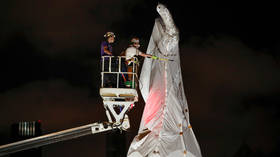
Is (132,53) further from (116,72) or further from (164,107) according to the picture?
(164,107)

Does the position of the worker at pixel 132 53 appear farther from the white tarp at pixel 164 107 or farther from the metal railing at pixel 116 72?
the white tarp at pixel 164 107

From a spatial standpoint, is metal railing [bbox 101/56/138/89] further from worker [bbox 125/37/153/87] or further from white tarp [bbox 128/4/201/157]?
white tarp [bbox 128/4/201/157]

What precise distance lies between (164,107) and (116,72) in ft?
4.32

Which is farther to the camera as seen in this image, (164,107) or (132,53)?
(132,53)

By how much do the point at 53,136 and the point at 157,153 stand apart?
8.10ft

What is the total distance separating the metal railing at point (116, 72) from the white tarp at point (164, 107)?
1.24 ft

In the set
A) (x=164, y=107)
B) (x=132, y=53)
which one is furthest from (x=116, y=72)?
(x=164, y=107)

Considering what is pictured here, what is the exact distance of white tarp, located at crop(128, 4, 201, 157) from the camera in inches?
340

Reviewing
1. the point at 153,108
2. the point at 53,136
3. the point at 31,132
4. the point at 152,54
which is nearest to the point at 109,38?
the point at 152,54

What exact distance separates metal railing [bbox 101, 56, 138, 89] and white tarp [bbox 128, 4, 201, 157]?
0.38 metres

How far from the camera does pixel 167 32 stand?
9125 millimetres

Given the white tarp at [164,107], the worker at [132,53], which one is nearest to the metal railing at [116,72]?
the worker at [132,53]

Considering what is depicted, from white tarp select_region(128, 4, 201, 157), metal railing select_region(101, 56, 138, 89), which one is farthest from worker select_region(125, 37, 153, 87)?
white tarp select_region(128, 4, 201, 157)

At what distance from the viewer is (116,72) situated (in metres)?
9.05
